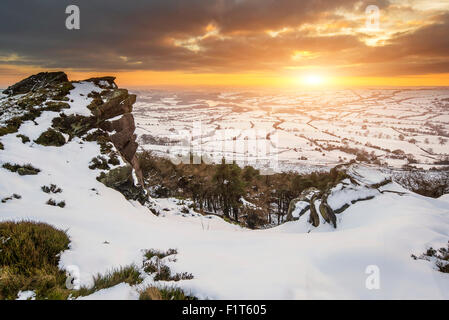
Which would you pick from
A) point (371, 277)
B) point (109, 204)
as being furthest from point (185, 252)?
point (109, 204)

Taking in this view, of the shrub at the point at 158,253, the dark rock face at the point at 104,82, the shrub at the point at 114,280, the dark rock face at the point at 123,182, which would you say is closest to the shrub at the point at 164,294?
the shrub at the point at 114,280

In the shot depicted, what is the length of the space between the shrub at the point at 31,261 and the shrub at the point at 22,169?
299 inches

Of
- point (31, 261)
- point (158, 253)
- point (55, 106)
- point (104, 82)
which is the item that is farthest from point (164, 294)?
point (104, 82)

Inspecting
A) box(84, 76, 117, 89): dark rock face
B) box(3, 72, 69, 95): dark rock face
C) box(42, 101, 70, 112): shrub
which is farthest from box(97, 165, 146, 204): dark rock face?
box(3, 72, 69, 95): dark rock face

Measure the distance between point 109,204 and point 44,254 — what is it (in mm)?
7498

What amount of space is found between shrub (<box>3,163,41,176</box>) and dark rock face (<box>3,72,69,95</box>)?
739 inches

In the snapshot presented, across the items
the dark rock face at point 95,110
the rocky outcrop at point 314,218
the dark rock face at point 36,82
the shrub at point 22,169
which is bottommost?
the rocky outcrop at point 314,218

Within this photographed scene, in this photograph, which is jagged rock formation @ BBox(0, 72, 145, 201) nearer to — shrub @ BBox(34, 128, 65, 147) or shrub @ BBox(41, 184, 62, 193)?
shrub @ BBox(34, 128, 65, 147)

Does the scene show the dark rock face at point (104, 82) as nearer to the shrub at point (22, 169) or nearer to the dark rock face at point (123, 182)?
the dark rock face at point (123, 182)

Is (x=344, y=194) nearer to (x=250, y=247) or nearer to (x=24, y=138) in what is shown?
(x=250, y=247)

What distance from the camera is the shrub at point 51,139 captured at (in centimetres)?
1602

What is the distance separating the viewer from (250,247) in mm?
7117

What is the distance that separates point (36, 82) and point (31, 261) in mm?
31973
